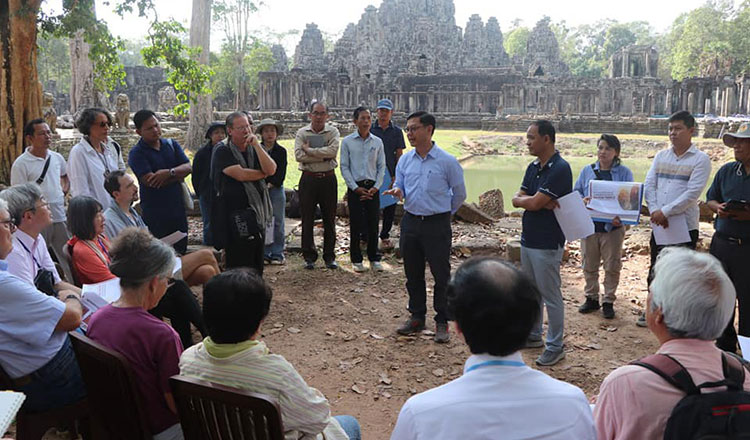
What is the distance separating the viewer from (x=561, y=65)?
167 feet

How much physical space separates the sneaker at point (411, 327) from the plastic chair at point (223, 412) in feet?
11.1

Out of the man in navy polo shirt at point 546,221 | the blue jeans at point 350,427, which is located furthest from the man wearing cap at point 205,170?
the blue jeans at point 350,427

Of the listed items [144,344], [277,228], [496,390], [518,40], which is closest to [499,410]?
[496,390]

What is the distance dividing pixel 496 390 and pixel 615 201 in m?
4.43

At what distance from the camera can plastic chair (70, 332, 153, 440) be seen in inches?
99.9

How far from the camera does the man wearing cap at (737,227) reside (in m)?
4.63

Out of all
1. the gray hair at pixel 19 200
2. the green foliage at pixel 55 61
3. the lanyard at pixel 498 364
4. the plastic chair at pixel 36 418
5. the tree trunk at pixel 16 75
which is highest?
Result: the green foliage at pixel 55 61

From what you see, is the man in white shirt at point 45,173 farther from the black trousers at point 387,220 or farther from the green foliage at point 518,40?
the green foliage at point 518,40

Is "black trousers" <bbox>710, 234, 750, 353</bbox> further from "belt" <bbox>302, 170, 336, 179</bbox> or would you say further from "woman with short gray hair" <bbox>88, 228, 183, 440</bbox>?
"belt" <bbox>302, 170, 336, 179</bbox>

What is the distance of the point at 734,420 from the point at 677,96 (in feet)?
146

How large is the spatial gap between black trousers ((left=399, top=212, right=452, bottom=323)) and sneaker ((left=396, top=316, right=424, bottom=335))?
0.24 m

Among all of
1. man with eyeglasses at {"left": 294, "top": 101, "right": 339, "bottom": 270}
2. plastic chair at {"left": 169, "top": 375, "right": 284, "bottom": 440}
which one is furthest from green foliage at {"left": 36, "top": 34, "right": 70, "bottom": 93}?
plastic chair at {"left": 169, "top": 375, "right": 284, "bottom": 440}

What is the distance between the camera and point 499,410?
1.77 m

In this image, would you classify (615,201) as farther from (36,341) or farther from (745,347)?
(36,341)
